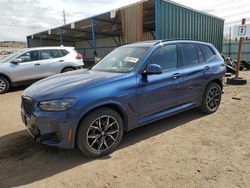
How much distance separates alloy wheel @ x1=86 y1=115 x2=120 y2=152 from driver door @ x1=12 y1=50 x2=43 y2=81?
674cm

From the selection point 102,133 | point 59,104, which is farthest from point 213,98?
point 59,104

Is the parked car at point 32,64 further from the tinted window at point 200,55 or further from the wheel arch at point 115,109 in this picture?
the wheel arch at point 115,109

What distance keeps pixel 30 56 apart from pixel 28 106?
253 inches

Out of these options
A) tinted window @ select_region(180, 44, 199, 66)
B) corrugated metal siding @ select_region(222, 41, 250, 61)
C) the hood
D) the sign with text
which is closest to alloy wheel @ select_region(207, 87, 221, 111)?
tinted window @ select_region(180, 44, 199, 66)

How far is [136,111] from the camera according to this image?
11.9 feet

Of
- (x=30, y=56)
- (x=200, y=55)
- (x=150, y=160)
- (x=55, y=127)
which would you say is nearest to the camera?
(x=55, y=127)

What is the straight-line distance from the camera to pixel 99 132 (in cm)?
329

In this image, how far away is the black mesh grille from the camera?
3.22m

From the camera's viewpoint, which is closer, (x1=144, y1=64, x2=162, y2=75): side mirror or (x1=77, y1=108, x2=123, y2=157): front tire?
(x1=77, y1=108, x2=123, y2=157): front tire

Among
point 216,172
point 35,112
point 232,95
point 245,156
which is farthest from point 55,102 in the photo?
point 232,95

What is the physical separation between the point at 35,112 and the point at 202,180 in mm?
2396

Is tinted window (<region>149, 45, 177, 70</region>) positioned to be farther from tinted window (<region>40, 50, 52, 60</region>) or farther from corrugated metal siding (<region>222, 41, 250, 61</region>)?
corrugated metal siding (<region>222, 41, 250, 61</region>)

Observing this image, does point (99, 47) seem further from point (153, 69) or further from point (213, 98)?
point (153, 69)

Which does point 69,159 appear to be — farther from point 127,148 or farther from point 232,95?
point 232,95
